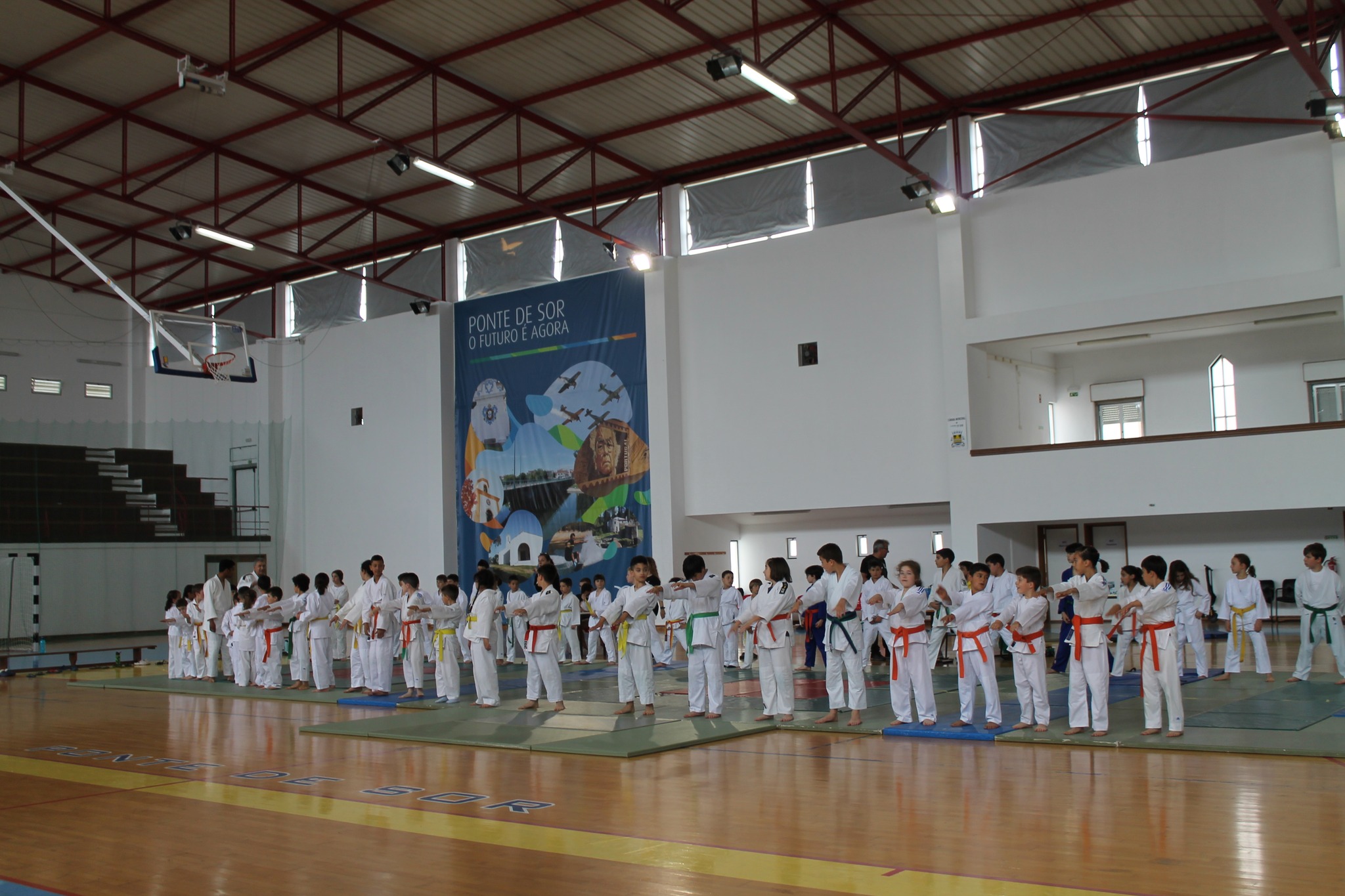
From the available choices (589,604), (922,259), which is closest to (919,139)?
(922,259)

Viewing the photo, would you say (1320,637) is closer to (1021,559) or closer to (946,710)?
(946,710)

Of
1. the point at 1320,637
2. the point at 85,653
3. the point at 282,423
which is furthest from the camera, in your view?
the point at 282,423

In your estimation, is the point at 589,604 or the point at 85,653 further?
A: the point at 85,653

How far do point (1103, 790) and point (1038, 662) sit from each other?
2173mm

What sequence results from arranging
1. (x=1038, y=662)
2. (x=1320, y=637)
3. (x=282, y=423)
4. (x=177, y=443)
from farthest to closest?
(x=282, y=423)
(x=177, y=443)
(x=1320, y=637)
(x=1038, y=662)

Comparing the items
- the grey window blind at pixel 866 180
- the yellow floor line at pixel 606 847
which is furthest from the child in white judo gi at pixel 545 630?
the grey window blind at pixel 866 180

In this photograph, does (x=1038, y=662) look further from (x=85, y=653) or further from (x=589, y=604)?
(x=85, y=653)

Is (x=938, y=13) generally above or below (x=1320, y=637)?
above

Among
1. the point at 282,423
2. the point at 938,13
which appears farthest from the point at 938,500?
the point at 282,423

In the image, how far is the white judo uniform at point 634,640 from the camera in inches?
390

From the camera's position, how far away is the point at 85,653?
19188mm

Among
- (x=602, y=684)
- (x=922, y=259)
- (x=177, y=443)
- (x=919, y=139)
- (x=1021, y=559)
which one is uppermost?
(x=919, y=139)

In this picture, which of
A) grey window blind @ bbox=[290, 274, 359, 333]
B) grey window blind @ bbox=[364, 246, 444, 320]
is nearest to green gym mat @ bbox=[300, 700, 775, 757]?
grey window blind @ bbox=[364, 246, 444, 320]

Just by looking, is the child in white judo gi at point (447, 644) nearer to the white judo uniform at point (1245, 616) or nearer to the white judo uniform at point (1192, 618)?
the white judo uniform at point (1192, 618)
